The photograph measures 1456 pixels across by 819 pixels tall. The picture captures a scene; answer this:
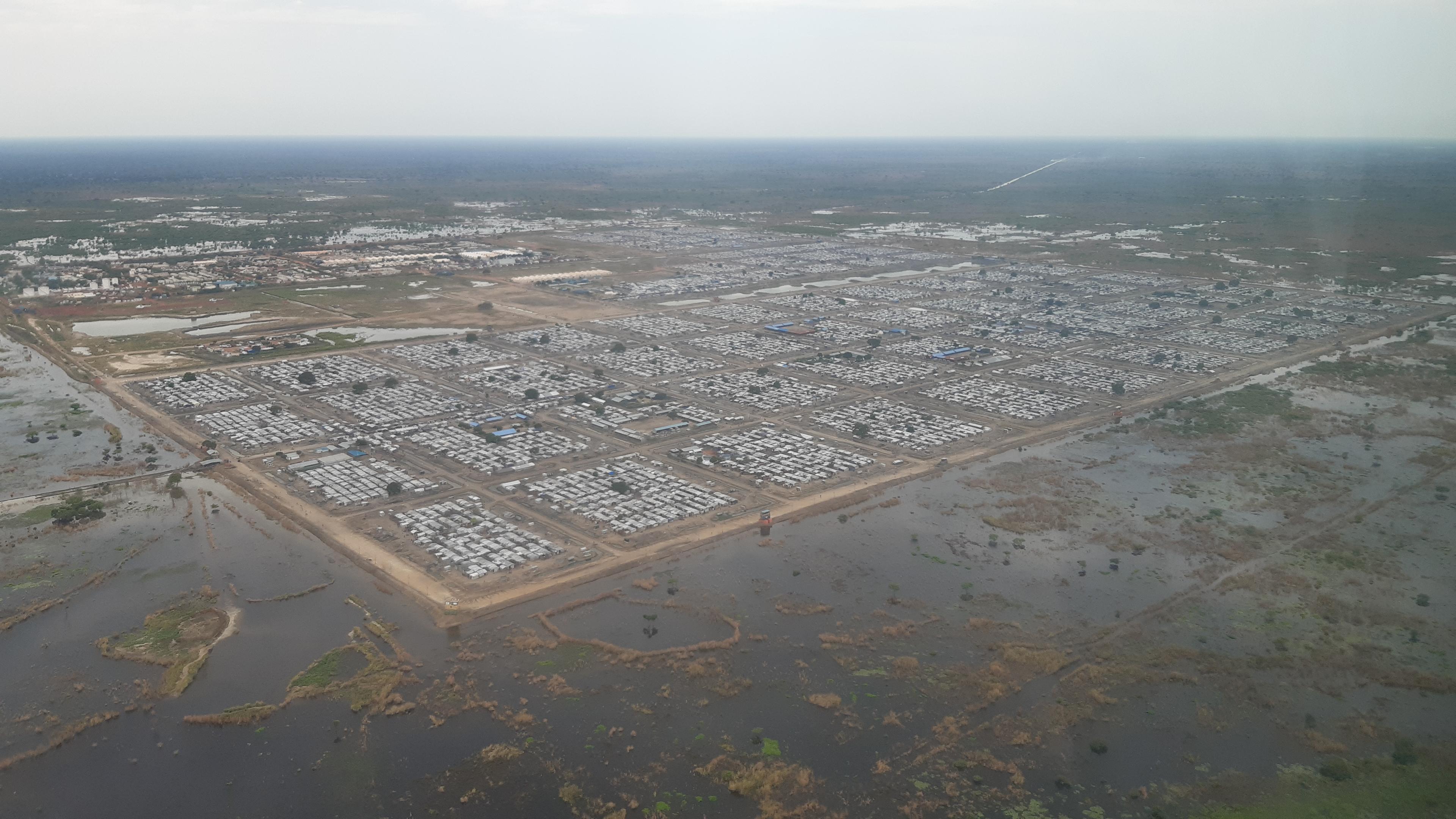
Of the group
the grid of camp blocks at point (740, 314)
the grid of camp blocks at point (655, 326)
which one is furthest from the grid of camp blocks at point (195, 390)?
the grid of camp blocks at point (740, 314)

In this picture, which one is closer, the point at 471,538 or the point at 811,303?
the point at 471,538

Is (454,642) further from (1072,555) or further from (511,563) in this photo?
(1072,555)

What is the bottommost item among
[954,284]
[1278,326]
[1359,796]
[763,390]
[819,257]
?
[1359,796]

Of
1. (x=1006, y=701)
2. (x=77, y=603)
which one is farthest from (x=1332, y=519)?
(x=77, y=603)

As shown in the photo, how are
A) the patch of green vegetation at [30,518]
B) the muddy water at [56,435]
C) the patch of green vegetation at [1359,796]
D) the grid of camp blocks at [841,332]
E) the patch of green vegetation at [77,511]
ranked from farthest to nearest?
1. the grid of camp blocks at [841,332]
2. the muddy water at [56,435]
3. the patch of green vegetation at [77,511]
4. the patch of green vegetation at [30,518]
5. the patch of green vegetation at [1359,796]

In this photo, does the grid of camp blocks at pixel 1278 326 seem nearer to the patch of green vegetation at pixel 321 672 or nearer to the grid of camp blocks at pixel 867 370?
the grid of camp blocks at pixel 867 370

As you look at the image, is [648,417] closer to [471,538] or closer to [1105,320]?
[471,538]

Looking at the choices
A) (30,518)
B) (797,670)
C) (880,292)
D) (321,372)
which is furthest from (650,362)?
(797,670)
